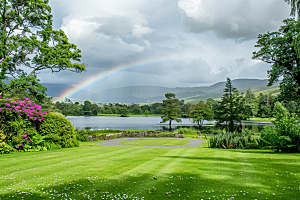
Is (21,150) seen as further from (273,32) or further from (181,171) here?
(273,32)

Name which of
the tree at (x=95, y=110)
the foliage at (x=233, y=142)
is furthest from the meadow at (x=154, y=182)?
the tree at (x=95, y=110)

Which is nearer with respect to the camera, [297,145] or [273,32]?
[297,145]

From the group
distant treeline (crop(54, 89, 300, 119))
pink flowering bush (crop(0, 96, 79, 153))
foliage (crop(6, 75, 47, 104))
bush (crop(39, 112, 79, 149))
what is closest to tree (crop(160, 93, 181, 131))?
distant treeline (crop(54, 89, 300, 119))

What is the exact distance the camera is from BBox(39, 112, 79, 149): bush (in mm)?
12312

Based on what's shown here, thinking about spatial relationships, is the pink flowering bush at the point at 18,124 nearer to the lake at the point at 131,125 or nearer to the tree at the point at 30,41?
the tree at the point at 30,41

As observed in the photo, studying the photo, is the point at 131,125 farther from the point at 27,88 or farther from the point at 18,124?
the point at 18,124

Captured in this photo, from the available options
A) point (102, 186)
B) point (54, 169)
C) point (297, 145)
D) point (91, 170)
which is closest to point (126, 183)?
point (102, 186)

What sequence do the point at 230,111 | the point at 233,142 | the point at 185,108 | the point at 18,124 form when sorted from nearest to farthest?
1. the point at 18,124
2. the point at 233,142
3. the point at 230,111
4. the point at 185,108

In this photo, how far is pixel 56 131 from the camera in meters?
12.9

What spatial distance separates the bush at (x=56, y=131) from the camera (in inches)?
485

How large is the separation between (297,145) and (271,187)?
19.7 feet

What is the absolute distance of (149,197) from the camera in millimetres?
3971

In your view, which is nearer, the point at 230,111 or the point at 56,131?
the point at 56,131

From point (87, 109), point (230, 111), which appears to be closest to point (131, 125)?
point (230, 111)
